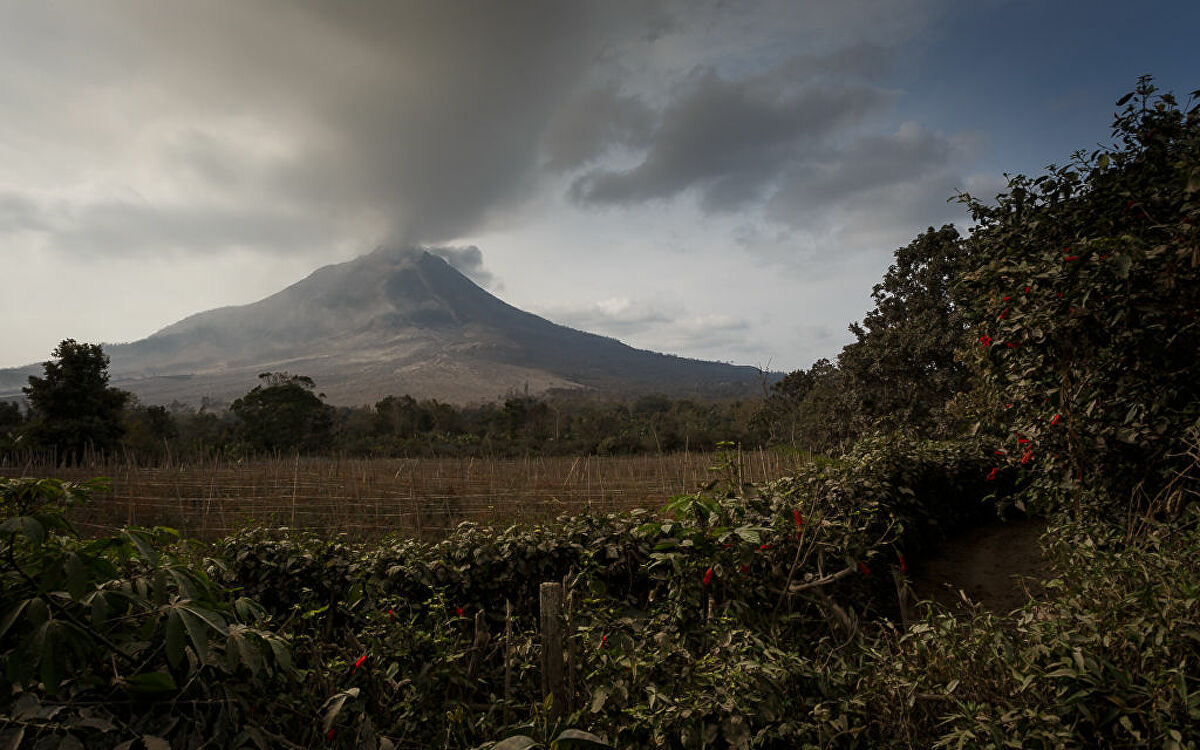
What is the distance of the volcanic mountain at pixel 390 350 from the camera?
89.8 meters

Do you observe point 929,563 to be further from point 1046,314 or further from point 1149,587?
point 1149,587

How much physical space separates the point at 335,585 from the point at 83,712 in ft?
8.31

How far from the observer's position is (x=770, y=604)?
108 inches

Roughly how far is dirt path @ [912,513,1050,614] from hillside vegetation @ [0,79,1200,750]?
265 millimetres

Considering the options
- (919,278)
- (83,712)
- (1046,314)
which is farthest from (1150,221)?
(919,278)

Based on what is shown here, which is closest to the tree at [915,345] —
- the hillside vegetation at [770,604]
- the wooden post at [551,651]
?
the hillside vegetation at [770,604]

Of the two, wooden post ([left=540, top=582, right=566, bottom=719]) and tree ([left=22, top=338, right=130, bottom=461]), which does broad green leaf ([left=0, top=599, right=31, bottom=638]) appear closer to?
wooden post ([left=540, top=582, right=566, bottom=719])

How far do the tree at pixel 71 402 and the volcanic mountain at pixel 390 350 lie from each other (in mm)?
60138

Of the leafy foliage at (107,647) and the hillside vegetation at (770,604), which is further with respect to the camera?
the hillside vegetation at (770,604)

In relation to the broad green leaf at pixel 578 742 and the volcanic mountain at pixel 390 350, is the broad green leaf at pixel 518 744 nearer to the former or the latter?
the broad green leaf at pixel 578 742

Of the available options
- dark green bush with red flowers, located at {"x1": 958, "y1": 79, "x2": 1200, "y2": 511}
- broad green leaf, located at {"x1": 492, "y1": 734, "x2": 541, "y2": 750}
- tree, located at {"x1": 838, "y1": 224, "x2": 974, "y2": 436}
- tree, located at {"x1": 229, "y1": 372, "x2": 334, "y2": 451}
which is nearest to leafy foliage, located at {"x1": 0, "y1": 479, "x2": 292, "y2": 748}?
broad green leaf, located at {"x1": 492, "y1": 734, "x2": 541, "y2": 750}

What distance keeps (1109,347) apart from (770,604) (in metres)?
2.12

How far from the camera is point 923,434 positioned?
11062mm

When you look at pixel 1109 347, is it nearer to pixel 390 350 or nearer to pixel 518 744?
pixel 518 744
